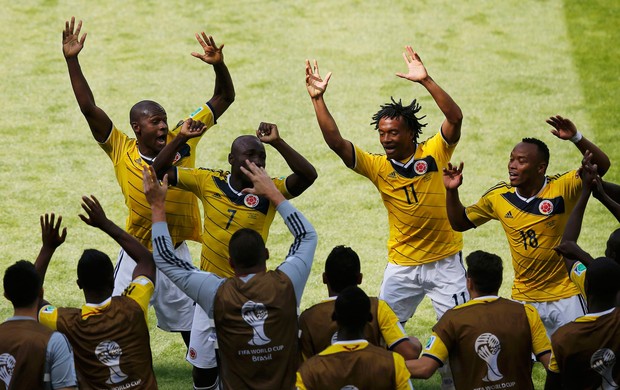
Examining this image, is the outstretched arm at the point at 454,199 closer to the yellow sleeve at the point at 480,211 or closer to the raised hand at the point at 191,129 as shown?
the yellow sleeve at the point at 480,211

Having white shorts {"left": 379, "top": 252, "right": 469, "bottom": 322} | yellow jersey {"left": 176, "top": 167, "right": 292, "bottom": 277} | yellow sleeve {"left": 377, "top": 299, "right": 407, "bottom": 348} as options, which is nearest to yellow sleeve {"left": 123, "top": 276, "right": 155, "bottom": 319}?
yellow jersey {"left": 176, "top": 167, "right": 292, "bottom": 277}

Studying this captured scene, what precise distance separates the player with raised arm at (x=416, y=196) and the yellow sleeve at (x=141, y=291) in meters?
2.34

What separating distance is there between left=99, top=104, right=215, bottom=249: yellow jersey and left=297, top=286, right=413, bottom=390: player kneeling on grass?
9.97ft

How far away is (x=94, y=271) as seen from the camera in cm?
614

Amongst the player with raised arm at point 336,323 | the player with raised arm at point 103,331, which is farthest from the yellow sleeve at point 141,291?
the player with raised arm at point 336,323

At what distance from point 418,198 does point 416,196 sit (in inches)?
0.9

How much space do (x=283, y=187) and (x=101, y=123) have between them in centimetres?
175

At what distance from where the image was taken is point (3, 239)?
1168 centimetres

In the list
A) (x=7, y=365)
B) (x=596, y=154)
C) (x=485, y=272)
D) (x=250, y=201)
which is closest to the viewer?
(x=7, y=365)

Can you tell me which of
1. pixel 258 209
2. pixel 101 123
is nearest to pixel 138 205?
pixel 101 123

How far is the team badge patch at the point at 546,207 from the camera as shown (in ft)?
25.8

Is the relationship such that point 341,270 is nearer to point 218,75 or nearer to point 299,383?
point 299,383

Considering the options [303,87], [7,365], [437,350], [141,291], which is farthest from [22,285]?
[303,87]

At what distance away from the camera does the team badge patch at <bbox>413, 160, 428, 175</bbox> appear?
8359mm
